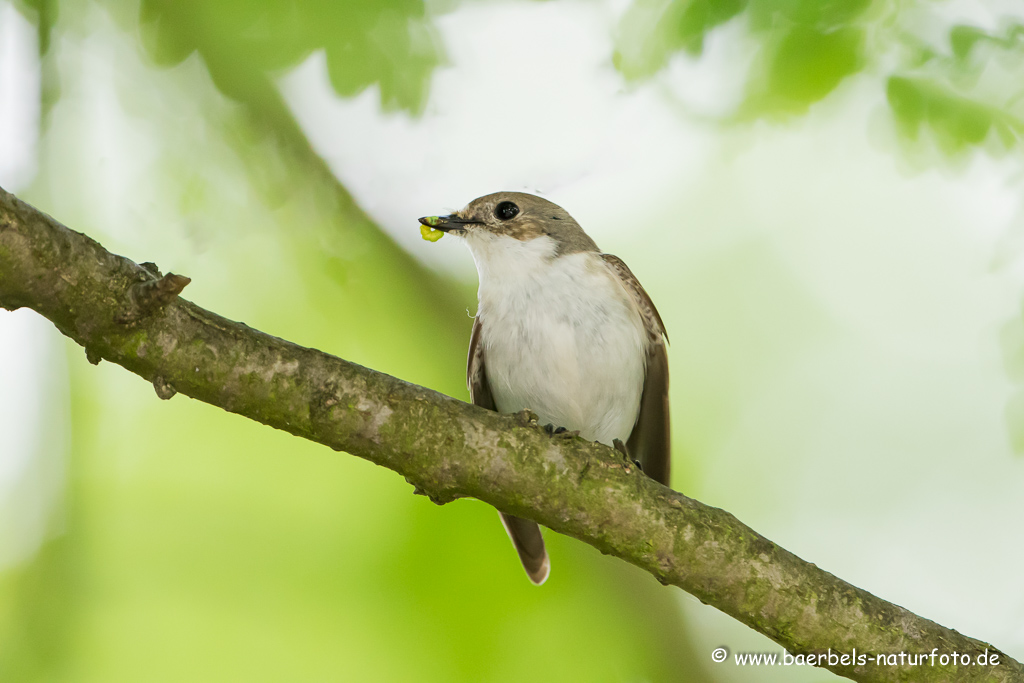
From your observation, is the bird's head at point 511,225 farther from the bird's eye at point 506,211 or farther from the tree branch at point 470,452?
A: the tree branch at point 470,452

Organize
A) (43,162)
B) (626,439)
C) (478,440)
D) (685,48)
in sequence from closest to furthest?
(478,440) < (685,48) < (43,162) < (626,439)

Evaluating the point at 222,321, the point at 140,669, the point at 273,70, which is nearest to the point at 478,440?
the point at 222,321

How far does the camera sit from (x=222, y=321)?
267 cm

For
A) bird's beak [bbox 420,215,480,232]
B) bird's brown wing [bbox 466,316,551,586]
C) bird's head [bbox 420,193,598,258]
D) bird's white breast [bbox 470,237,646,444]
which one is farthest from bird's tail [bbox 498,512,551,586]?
bird's beak [bbox 420,215,480,232]

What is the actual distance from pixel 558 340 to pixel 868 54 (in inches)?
85.0

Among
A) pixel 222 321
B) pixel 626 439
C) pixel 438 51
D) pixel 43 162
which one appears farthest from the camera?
pixel 626 439

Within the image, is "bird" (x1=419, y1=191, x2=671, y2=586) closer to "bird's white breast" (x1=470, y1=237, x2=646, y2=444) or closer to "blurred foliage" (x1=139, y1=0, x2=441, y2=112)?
"bird's white breast" (x1=470, y1=237, x2=646, y2=444)

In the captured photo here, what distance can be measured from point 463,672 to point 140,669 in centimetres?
200

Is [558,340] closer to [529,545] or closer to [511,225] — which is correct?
[511,225]

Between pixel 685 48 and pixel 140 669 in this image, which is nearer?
pixel 685 48

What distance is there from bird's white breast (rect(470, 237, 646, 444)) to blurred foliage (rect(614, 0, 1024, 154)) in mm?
1165

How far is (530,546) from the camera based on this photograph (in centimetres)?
439

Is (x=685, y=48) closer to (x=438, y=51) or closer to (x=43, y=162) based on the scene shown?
(x=438, y=51)

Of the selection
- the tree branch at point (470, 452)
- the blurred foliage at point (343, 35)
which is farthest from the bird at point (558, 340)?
the tree branch at point (470, 452)
